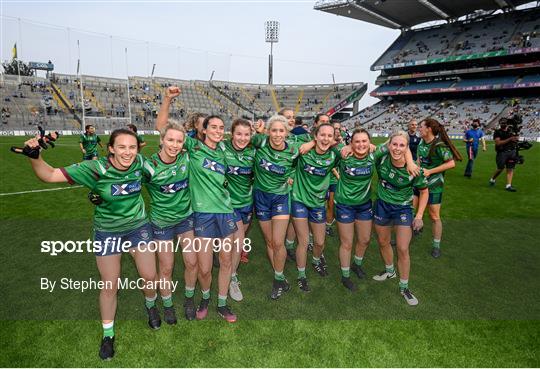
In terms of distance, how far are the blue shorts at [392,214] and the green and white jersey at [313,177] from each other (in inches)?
30.7

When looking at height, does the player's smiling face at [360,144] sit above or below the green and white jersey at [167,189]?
above

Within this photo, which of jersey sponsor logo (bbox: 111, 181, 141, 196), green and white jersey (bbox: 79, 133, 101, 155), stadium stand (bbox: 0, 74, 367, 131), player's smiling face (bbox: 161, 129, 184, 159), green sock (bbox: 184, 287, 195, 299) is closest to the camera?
jersey sponsor logo (bbox: 111, 181, 141, 196)

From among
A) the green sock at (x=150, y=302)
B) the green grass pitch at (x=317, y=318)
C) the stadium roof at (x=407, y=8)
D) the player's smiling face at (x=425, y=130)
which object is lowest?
the green grass pitch at (x=317, y=318)

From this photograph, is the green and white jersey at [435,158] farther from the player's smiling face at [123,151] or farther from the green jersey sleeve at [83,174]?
the green jersey sleeve at [83,174]

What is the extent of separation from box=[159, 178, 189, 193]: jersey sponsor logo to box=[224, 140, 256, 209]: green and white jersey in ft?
2.32

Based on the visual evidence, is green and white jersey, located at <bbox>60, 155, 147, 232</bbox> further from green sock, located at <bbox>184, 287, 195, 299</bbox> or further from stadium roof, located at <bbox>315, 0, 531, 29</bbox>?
stadium roof, located at <bbox>315, 0, 531, 29</bbox>

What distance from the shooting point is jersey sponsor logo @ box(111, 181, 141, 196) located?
325cm

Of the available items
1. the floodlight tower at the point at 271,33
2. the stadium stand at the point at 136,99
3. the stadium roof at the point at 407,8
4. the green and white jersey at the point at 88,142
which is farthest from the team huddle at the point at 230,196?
the floodlight tower at the point at 271,33

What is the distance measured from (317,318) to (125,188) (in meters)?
2.60

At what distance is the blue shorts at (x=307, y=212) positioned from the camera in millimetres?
4543

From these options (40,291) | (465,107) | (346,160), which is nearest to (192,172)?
(346,160)

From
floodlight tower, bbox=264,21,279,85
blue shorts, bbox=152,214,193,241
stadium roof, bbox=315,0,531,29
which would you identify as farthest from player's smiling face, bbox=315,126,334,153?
floodlight tower, bbox=264,21,279,85

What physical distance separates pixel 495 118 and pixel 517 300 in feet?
143

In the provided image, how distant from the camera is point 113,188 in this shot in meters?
3.24
